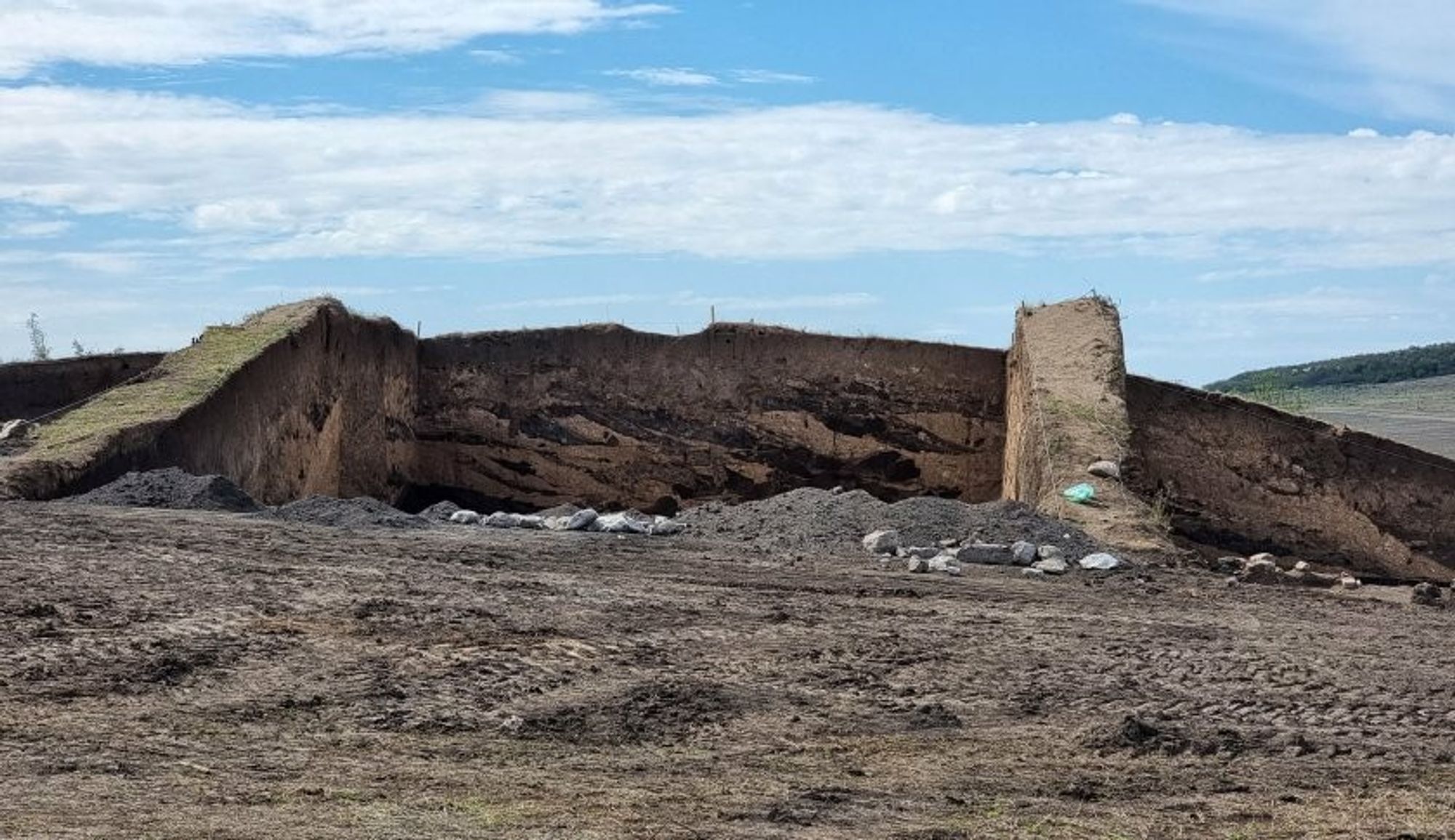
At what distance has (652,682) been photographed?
30.9ft

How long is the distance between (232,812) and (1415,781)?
466 centimetres

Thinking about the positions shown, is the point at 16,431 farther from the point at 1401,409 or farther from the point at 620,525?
the point at 1401,409

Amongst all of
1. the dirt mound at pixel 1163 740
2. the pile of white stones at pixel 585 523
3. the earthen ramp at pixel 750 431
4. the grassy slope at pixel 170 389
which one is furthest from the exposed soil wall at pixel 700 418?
the dirt mound at pixel 1163 740

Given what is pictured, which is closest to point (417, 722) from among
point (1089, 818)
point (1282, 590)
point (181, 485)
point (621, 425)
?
point (1089, 818)

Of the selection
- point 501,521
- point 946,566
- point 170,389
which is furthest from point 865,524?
point 170,389

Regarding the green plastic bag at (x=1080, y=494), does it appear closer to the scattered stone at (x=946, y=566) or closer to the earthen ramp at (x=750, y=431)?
the earthen ramp at (x=750, y=431)

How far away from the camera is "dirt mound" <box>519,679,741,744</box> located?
27.7 feet

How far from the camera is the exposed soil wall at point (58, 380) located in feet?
71.8

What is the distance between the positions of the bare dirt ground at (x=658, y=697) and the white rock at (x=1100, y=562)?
762mm

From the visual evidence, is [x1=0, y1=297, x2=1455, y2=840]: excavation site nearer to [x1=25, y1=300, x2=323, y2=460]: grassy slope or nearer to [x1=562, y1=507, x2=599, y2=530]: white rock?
[x1=25, y1=300, x2=323, y2=460]: grassy slope

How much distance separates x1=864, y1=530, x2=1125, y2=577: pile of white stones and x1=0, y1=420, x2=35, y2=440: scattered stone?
7265 millimetres

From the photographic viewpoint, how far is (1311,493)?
19.7 meters

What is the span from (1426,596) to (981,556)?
3266 millimetres

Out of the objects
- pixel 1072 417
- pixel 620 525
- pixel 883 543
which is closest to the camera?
pixel 883 543
